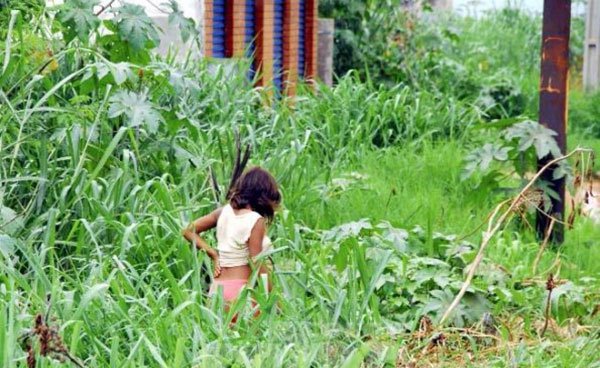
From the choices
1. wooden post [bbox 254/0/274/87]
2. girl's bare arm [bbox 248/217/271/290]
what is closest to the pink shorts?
girl's bare arm [bbox 248/217/271/290]

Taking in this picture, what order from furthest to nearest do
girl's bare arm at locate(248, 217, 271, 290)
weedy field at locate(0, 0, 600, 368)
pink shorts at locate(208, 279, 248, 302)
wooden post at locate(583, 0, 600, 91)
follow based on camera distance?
wooden post at locate(583, 0, 600, 91), girl's bare arm at locate(248, 217, 271, 290), pink shorts at locate(208, 279, 248, 302), weedy field at locate(0, 0, 600, 368)

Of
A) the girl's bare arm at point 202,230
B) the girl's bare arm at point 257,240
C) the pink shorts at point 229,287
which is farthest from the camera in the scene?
the girl's bare arm at point 202,230

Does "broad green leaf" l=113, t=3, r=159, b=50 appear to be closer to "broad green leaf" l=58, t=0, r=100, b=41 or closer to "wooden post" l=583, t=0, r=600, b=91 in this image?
"broad green leaf" l=58, t=0, r=100, b=41

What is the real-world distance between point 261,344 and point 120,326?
1.96ft

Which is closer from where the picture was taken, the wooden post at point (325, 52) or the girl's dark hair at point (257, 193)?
the girl's dark hair at point (257, 193)

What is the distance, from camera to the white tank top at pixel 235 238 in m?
6.30

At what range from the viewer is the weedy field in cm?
555

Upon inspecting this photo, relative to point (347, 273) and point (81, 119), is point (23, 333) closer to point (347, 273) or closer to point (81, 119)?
point (347, 273)

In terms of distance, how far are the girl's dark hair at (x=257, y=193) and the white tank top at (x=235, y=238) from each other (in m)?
0.04

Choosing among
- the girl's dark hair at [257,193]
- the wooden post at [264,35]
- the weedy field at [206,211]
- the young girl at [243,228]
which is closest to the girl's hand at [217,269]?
the young girl at [243,228]

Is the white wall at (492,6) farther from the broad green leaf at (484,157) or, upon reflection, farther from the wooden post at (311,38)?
the broad green leaf at (484,157)

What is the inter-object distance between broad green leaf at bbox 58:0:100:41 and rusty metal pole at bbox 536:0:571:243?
2826mm

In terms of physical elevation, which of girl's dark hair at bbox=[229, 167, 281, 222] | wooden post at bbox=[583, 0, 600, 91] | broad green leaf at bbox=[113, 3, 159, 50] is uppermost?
broad green leaf at bbox=[113, 3, 159, 50]

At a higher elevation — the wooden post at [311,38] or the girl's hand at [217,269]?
the wooden post at [311,38]
